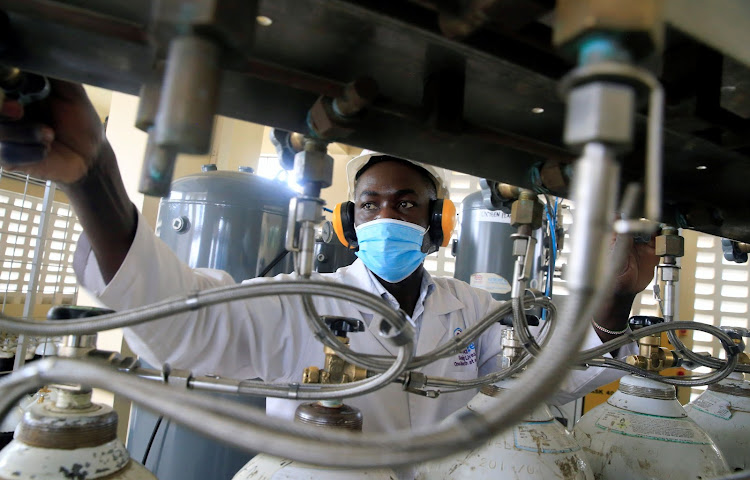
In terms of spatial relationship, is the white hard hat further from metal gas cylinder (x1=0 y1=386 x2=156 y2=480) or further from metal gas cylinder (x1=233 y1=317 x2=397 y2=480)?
metal gas cylinder (x1=0 y1=386 x2=156 y2=480)

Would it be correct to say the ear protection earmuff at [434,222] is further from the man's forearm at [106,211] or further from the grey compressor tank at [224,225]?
the man's forearm at [106,211]

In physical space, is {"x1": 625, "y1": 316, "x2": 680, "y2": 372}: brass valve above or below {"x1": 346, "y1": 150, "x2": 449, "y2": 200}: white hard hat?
below

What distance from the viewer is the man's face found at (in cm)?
99

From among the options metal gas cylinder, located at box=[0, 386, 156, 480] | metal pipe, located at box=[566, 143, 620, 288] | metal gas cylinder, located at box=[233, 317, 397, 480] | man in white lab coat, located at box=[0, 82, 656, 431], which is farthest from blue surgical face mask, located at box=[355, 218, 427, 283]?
metal pipe, located at box=[566, 143, 620, 288]

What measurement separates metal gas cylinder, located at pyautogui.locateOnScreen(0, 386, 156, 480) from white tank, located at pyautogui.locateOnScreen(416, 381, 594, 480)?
1.00ft

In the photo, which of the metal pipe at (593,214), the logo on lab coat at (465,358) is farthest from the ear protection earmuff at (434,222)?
the metal pipe at (593,214)

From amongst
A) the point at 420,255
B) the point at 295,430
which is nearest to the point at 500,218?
the point at 420,255

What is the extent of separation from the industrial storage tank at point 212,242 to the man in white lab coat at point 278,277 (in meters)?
0.30

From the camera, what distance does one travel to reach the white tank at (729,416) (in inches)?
31.6

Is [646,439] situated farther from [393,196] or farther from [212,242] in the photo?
[212,242]

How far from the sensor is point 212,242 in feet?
4.09

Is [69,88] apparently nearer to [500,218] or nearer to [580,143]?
[580,143]

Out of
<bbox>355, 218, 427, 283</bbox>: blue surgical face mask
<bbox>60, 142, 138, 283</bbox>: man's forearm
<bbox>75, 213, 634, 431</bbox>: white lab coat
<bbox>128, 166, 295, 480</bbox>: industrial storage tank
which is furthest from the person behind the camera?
<bbox>128, 166, 295, 480</bbox>: industrial storage tank

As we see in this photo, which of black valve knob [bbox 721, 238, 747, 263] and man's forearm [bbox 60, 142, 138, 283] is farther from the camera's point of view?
black valve knob [bbox 721, 238, 747, 263]
